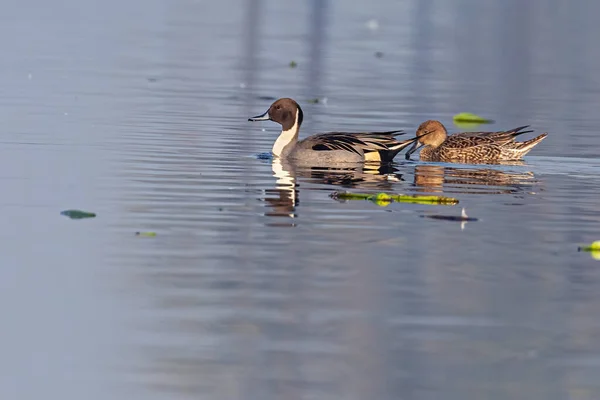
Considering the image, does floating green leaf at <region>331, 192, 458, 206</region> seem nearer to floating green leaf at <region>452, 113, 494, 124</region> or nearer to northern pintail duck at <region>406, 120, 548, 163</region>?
northern pintail duck at <region>406, 120, 548, 163</region>

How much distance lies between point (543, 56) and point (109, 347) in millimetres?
45962

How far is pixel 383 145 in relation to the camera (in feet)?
64.1

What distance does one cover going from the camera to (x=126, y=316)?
985cm

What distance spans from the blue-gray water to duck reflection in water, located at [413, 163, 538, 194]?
0.07 m

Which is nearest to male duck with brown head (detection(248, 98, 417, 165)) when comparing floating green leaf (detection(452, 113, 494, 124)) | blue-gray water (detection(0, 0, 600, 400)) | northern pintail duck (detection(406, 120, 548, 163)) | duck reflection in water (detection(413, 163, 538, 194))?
blue-gray water (detection(0, 0, 600, 400))

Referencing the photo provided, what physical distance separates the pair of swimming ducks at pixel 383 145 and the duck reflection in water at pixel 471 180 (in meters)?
0.57

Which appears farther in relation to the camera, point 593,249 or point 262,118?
point 262,118

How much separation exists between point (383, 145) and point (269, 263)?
8.04m

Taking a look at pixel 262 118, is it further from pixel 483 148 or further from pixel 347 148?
pixel 483 148

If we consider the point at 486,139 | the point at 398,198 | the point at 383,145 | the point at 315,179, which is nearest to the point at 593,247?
the point at 398,198

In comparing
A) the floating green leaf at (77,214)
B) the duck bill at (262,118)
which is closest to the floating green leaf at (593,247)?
the floating green leaf at (77,214)

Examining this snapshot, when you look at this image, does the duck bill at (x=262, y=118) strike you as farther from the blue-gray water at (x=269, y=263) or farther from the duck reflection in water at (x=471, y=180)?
the duck reflection in water at (x=471, y=180)

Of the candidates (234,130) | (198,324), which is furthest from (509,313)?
(234,130)

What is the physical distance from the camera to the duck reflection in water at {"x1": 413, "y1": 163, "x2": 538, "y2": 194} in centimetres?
1700
